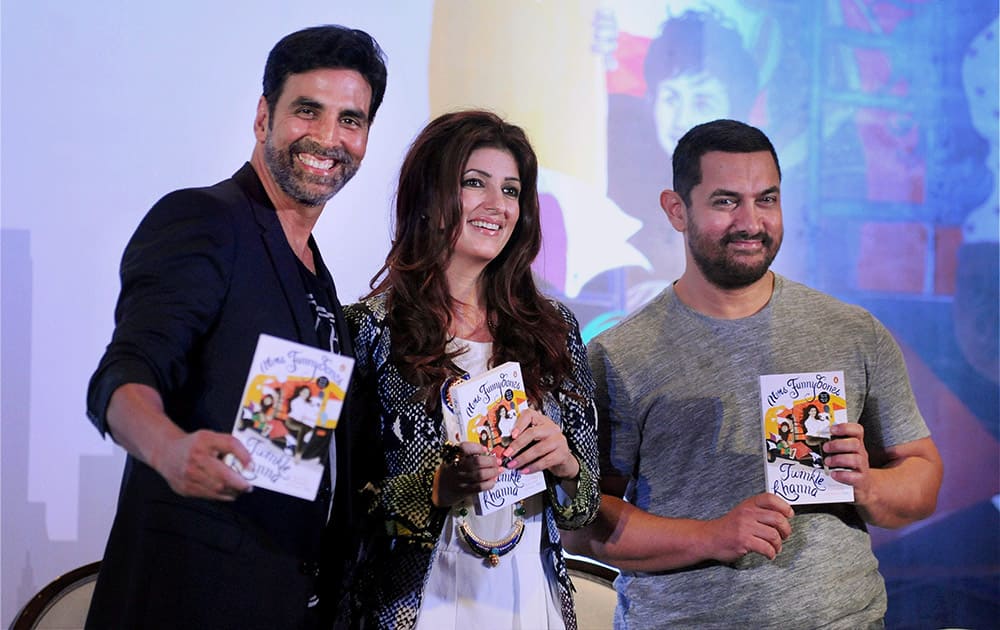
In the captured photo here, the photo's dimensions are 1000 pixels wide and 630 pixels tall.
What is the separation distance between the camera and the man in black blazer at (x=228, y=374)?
148 centimetres

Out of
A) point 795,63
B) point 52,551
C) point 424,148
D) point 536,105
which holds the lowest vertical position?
point 52,551

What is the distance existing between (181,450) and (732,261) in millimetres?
1555

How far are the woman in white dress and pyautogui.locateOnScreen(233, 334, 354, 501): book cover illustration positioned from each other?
1.42 ft

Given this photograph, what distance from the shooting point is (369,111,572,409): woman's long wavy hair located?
7.10ft

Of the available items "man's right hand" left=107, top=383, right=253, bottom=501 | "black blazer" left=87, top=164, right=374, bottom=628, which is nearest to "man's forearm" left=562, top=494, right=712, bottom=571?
"black blazer" left=87, top=164, right=374, bottom=628

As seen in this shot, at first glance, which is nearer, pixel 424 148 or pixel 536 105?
pixel 424 148

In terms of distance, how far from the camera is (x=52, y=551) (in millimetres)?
3160

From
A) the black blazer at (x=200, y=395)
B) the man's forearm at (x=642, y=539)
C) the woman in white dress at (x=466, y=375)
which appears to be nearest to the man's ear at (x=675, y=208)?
the woman in white dress at (x=466, y=375)

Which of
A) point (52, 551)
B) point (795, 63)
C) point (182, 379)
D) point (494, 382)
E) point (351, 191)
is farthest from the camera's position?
point (795, 63)

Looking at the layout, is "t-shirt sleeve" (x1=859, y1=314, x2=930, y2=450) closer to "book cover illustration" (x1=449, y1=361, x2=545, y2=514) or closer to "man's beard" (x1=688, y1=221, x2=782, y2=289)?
"man's beard" (x1=688, y1=221, x2=782, y2=289)

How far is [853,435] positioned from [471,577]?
890 millimetres

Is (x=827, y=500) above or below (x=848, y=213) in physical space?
below

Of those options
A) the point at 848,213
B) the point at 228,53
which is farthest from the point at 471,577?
the point at 848,213

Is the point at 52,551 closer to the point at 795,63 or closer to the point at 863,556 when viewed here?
the point at 863,556
